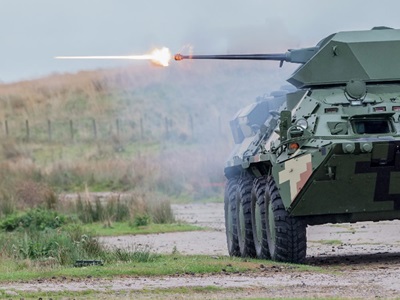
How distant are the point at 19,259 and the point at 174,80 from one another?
150 ft

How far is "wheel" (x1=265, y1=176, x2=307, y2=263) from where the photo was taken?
20.0m

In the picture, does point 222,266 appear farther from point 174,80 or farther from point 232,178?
point 174,80

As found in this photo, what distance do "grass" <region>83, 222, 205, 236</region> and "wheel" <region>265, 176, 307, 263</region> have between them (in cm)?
899

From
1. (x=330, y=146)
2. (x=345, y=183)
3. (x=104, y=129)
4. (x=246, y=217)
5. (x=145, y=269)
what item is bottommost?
(x=145, y=269)

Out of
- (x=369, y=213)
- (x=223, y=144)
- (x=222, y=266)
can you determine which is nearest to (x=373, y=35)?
(x=369, y=213)

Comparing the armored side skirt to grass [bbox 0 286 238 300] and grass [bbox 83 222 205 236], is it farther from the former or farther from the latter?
grass [bbox 83 222 205 236]

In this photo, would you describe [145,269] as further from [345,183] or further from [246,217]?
[246,217]

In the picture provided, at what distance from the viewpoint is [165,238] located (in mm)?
28000

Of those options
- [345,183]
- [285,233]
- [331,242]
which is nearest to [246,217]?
[285,233]

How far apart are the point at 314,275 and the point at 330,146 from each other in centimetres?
189

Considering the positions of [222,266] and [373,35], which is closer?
[222,266]

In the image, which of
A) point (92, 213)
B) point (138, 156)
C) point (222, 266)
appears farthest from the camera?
point (138, 156)

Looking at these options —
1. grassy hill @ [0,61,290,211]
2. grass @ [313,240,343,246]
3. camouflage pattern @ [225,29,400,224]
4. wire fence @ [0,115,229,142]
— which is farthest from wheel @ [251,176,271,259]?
wire fence @ [0,115,229,142]

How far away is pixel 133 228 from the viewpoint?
30328 millimetres
